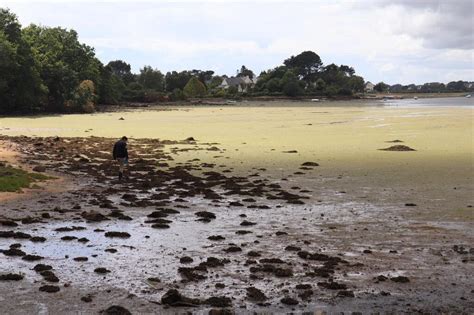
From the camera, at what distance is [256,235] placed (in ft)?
39.1

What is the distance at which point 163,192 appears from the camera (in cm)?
1738

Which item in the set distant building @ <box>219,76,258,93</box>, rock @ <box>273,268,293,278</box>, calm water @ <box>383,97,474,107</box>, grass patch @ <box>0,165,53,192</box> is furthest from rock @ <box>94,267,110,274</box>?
distant building @ <box>219,76,258,93</box>

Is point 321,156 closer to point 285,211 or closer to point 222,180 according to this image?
point 222,180

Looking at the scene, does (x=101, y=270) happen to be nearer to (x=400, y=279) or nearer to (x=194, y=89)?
(x=400, y=279)

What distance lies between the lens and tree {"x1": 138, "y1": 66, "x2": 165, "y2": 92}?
474ft

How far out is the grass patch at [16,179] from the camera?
16.5m

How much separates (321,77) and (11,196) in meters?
167

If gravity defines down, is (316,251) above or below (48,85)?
below

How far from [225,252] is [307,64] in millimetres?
172666

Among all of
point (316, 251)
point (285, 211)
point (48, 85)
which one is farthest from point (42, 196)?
point (48, 85)

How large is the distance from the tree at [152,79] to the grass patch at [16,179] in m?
126

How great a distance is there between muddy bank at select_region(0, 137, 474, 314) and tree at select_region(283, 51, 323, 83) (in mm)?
163026

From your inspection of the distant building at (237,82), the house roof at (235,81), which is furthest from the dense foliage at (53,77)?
the house roof at (235,81)

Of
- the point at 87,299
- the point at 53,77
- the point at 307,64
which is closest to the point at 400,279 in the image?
the point at 87,299
